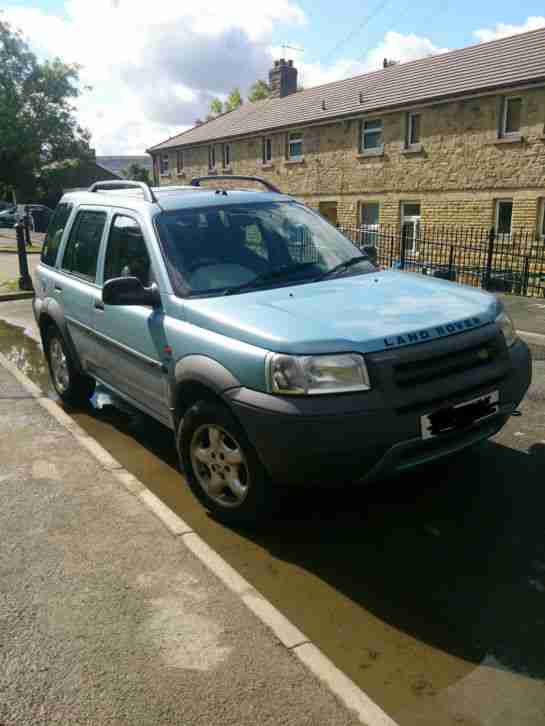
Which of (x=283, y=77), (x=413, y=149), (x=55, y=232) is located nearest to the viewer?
(x=55, y=232)

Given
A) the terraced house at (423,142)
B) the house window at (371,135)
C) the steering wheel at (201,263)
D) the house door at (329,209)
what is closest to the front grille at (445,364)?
the steering wheel at (201,263)

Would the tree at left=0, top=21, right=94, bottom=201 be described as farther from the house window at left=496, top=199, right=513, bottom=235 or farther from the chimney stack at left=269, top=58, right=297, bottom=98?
the house window at left=496, top=199, right=513, bottom=235

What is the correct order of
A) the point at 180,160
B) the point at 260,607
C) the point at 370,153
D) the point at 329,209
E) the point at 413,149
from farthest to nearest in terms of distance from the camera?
the point at 180,160, the point at 329,209, the point at 370,153, the point at 413,149, the point at 260,607

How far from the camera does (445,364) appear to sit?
331cm

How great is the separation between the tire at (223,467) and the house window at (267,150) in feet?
87.5

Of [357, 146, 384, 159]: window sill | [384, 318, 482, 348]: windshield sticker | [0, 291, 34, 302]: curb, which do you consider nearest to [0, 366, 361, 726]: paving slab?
[384, 318, 482, 348]: windshield sticker

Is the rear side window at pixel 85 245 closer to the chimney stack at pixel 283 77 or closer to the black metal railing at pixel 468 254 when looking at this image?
the black metal railing at pixel 468 254

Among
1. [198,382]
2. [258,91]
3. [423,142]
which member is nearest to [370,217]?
[423,142]

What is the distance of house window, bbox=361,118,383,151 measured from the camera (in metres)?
23.2

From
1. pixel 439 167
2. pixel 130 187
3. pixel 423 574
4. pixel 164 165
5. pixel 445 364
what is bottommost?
pixel 423 574

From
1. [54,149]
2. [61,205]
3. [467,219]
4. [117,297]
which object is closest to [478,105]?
[467,219]

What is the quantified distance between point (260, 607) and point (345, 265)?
2435 millimetres

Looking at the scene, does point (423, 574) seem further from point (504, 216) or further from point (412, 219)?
point (412, 219)

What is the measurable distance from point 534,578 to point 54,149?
1767 inches
